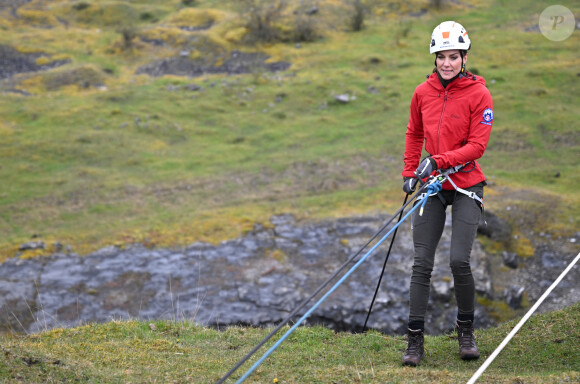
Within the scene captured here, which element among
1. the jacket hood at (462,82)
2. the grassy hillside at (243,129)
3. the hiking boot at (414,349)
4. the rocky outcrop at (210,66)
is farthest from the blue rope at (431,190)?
the rocky outcrop at (210,66)

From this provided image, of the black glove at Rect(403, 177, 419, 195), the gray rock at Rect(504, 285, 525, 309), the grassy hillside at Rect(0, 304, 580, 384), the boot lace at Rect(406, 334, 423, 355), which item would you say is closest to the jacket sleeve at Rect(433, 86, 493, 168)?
the black glove at Rect(403, 177, 419, 195)

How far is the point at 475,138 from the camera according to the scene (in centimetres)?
530

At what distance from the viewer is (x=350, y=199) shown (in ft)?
49.7

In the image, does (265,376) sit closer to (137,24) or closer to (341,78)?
(341,78)

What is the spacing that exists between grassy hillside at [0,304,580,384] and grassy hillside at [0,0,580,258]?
6967 millimetres

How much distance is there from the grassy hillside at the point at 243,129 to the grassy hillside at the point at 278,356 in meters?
Answer: 6.97

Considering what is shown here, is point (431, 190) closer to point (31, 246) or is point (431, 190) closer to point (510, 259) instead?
point (510, 259)

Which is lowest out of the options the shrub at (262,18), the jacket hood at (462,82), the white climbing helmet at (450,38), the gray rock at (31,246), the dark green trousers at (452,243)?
the gray rock at (31,246)

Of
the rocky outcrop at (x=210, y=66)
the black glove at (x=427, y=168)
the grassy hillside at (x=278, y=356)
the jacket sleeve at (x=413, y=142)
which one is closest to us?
the grassy hillside at (x=278, y=356)

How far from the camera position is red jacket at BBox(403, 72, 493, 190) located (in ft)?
17.2

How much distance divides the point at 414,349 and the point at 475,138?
208 centimetres

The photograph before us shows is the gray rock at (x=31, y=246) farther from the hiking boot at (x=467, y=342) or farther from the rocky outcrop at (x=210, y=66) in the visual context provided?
the rocky outcrop at (x=210, y=66)

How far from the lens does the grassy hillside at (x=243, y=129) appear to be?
580 inches

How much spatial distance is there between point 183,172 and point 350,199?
5.41 m
